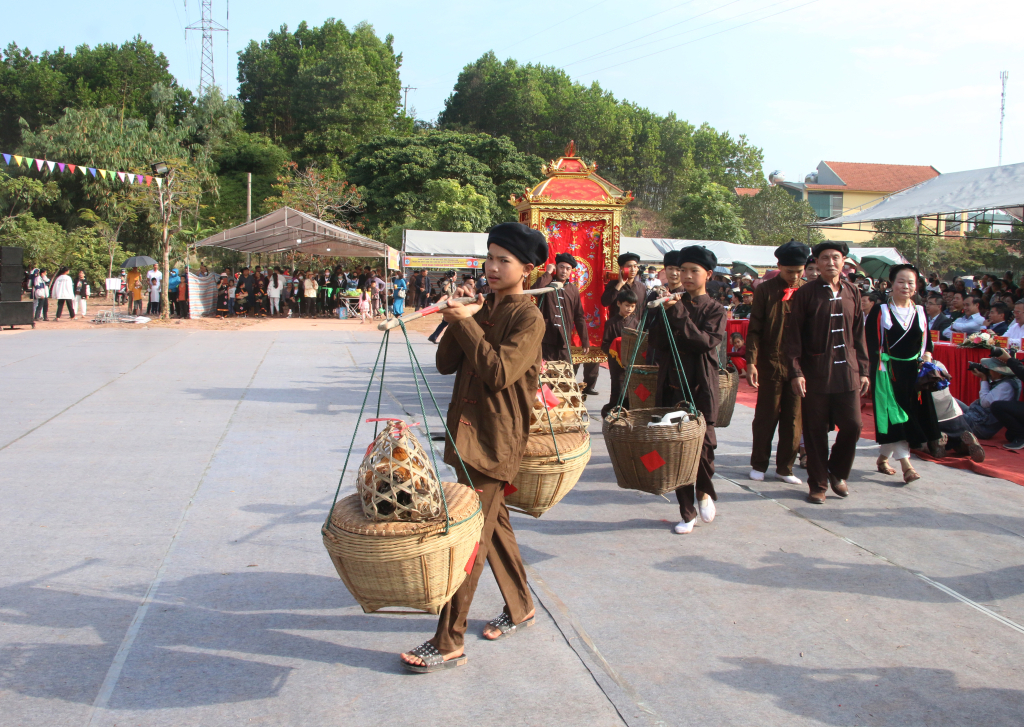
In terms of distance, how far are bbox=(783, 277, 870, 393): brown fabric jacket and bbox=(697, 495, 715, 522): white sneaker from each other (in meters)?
1.22

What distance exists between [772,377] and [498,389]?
3.57 m

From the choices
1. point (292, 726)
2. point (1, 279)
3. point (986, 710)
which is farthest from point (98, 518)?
point (1, 279)

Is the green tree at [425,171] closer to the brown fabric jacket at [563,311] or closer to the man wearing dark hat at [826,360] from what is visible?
the brown fabric jacket at [563,311]

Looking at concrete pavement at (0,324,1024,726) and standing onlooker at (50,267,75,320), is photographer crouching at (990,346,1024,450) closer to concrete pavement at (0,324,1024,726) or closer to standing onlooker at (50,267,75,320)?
concrete pavement at (0,324,1024,726)

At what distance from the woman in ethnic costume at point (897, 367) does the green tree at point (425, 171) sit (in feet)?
114

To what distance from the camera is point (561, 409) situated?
4.36m

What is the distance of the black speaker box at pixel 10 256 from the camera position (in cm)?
1812

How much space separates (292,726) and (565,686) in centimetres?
97

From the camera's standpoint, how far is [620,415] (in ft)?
13.9

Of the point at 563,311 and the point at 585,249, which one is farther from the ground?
the point at 585,249

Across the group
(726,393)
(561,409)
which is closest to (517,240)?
(561,409)

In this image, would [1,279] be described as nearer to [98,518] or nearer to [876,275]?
[98,518]

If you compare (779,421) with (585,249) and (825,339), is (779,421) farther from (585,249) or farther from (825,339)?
(585,249)

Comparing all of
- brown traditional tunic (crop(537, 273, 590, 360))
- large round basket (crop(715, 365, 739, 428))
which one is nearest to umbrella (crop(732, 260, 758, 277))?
brown traditional tunic (crop(537, 273, 590, 360))
